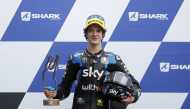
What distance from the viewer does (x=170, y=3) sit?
3.09m

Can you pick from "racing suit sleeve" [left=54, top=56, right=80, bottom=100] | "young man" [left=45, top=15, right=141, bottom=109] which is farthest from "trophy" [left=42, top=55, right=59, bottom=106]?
"young man" [left=45, top=15, right=141, bottom=109]

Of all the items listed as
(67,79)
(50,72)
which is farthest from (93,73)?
(50,72)

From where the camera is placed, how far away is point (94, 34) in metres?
2.49

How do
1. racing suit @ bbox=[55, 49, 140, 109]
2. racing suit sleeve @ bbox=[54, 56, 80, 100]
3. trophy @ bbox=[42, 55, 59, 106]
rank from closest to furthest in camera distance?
1. racing suit @ bbox=[55, 49, 140, 109]
2. racing suit sleeve @ bbox=[54, 56, 80, 100]
3. trophy @ bbox=[42, 55, 59, 106]

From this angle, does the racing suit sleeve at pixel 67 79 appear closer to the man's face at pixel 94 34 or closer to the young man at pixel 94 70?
the young man at pixel 94 70

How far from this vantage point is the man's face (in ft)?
8.18

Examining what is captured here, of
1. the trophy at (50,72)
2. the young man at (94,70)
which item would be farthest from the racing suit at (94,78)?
the trophy at (50,72)

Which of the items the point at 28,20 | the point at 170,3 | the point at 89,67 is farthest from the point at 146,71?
the point at 28,20

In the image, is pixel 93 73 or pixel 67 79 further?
pixel 67 79

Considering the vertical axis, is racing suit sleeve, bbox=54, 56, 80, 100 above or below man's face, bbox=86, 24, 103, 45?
below

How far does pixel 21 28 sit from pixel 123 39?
72 centimetres

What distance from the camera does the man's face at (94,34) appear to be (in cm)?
249

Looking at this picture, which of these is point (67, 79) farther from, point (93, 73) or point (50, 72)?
point (50, 72)

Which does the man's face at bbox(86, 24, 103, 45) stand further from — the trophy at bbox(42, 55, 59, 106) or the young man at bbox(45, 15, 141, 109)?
the trophy at bbox(42, 55, 59, 106)
